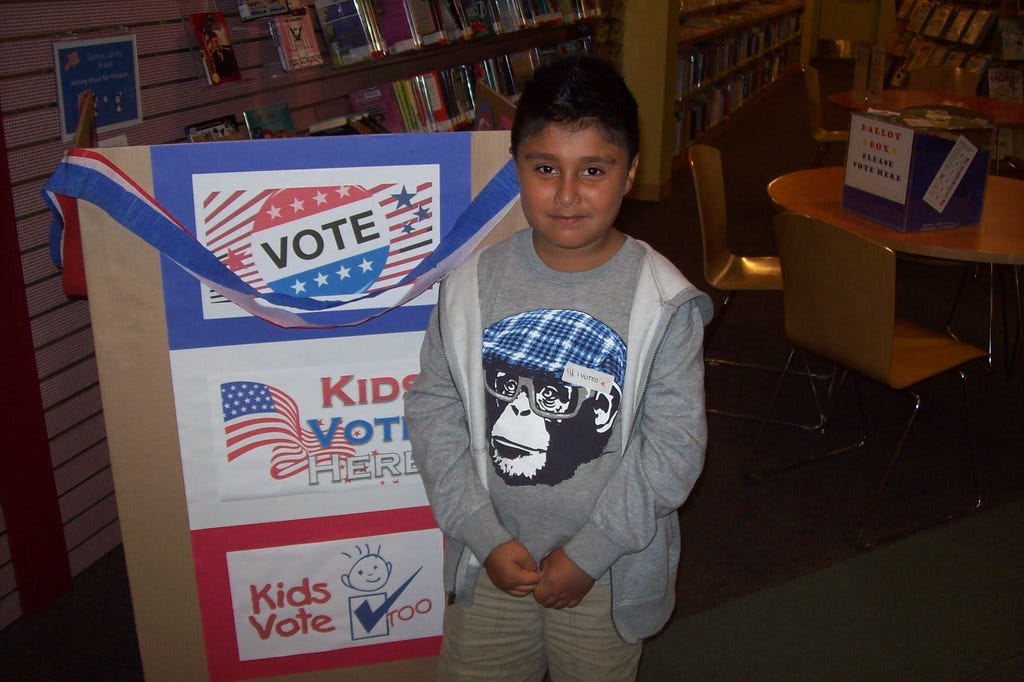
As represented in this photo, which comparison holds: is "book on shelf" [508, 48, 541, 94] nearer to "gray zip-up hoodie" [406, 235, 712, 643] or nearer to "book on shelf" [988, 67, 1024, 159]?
"gray zip-up hoodie" [406, 235, 712, 643]

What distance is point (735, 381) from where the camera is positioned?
3.57m

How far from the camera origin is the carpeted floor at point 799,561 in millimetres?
2152

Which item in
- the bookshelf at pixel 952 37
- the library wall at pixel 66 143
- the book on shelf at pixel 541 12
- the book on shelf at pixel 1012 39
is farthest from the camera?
the bookshelf at pixel 952 37

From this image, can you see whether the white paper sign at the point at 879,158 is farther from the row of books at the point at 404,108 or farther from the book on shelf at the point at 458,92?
the book on shelf at the point at 458,92

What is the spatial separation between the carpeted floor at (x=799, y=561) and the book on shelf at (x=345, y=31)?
1.70 meters

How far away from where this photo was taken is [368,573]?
168cm

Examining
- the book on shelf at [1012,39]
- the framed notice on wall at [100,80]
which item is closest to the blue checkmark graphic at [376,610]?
the framed notice on wall at [100,80]

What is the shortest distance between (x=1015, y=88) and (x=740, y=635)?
5.97m

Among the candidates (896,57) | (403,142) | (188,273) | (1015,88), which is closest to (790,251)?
(403,142)

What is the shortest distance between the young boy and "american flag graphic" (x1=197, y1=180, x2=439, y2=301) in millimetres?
219

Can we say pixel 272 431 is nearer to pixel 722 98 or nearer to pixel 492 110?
pixel 492 110

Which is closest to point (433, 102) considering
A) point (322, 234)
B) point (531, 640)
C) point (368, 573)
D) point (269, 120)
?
point (269, 120)

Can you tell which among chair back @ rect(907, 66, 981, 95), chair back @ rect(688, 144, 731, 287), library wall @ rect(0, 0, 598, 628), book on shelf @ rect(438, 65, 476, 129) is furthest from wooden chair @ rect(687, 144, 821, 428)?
chair back @ rect(907, 66, 981, 95)

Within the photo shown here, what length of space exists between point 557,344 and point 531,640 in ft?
1.61
